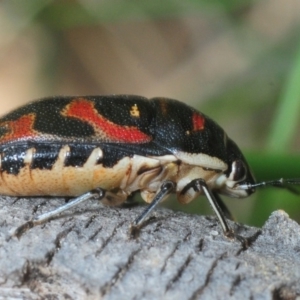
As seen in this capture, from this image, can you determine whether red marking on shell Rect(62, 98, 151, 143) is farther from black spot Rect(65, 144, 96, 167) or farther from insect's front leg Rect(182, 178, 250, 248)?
insect's front leg Rect(182, 178, 250, 248)

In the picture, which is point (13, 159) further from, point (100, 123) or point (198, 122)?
point (198, 122)

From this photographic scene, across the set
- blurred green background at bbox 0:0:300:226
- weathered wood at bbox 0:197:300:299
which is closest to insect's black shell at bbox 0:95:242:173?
weathered wood at bbox 0:197:300:299

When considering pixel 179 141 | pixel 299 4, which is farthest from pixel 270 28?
pixel 179 141

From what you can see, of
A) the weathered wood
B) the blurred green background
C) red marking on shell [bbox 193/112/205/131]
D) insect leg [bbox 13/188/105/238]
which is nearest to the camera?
the weathered wood

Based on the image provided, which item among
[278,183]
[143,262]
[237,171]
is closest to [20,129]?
[143,262]

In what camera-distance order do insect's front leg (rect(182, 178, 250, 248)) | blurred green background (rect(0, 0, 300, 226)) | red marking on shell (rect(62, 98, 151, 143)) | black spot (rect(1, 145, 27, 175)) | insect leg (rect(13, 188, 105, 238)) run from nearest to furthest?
insect leg (rect(13, 188, 105, 238)) → insect's front leg (rect(182, 178, 250, 248)) → black spot (rect(1, 145, 27, 175)) → red marking on shell (rect(62, 98, 151, 143)) → blurred green background (rect(0, 0, 300, 226))
